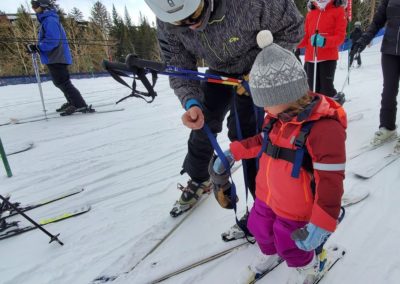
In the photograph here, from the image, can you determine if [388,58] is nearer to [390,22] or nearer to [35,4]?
[390,22]

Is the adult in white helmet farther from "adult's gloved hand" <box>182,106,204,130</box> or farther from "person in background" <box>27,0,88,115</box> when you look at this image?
"person in background" <box>27,0,88,115</box>

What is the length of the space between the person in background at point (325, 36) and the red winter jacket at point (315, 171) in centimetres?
289

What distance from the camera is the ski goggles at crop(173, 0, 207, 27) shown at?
147 centimetres

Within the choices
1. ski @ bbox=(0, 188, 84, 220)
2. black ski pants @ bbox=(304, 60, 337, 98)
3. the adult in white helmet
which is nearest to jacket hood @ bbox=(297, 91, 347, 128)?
the adult in white helmet

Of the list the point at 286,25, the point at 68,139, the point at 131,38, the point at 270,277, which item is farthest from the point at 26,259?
the point at 131,38

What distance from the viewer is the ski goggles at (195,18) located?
4.82ft

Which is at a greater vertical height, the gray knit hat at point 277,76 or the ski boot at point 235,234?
the gray knit hat at point 277,76

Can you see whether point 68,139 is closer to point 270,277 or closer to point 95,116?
point 95,116

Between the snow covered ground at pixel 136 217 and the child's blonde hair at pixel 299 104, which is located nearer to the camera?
the child's blonde hair at pixel 299 104

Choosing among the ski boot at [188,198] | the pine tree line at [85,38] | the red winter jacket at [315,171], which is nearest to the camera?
the red winter jacket at [315,171]

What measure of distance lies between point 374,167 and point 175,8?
2.32 m

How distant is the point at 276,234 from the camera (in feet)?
4.82

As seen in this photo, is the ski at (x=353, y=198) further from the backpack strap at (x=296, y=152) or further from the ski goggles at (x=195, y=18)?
the ski goggles at (x=195, y=18)

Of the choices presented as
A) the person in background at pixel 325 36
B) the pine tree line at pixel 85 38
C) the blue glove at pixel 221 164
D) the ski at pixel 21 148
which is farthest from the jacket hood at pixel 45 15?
the pine tree line at pixel 85 38
